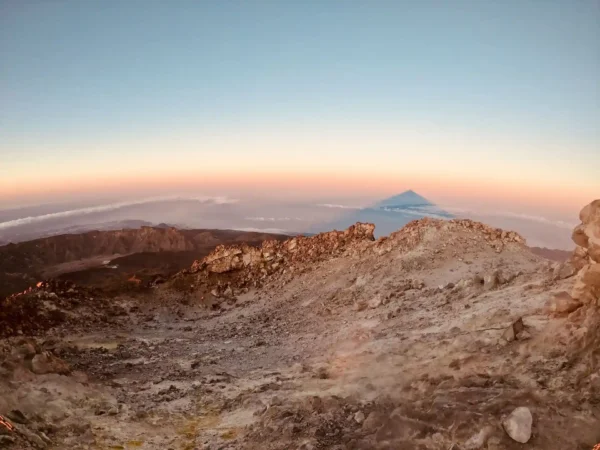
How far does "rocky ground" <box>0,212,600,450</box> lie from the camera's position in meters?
6.97

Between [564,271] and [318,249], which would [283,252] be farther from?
[564,271]

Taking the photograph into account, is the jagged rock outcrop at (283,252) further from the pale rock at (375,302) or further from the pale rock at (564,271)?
the pale rock at (564,271)

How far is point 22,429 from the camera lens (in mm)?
7762

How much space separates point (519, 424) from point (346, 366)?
533 cm

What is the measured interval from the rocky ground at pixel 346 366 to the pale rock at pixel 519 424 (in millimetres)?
23

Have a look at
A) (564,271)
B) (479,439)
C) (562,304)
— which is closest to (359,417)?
(479,439)

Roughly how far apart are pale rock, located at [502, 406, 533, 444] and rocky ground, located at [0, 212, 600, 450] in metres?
0.02

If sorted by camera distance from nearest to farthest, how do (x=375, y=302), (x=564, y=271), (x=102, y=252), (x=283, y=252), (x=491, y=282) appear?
(x=564, y=271) < (x=491, y=282) < (x=375, y=302) < (x=283, y=252) < (x=102, y=252)

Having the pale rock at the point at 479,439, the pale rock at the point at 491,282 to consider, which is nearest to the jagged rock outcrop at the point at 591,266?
the pale rock at the point at 479,439

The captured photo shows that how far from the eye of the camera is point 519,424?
6172 mm

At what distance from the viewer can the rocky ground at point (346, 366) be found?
6.97 meters

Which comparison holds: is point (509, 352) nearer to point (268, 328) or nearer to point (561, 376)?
point (561, 376)

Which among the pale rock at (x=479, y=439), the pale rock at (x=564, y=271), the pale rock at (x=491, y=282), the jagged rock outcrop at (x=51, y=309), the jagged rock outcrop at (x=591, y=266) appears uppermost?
the jagged rock outcrop at (x=591, y=266)

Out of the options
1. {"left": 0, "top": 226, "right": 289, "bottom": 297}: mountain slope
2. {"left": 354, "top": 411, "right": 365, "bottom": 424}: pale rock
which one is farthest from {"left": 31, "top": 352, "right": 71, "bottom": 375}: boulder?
{"left": 0, "top": 226, "right": 289, "bottom": 297}: mountain slope
